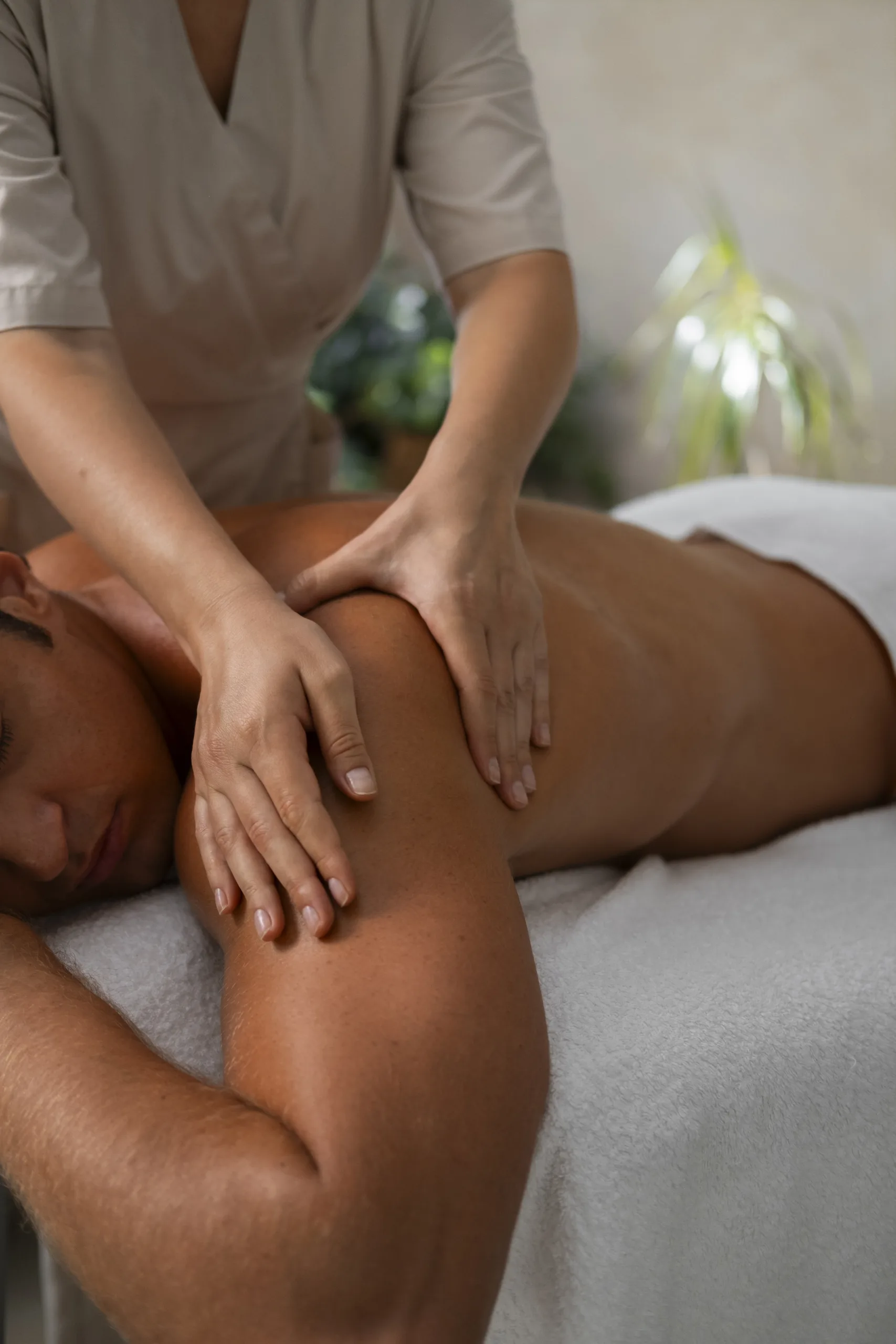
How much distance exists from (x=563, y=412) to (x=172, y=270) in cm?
267

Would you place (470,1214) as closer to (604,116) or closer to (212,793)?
(212,793)

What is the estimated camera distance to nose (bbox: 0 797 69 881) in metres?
0.99

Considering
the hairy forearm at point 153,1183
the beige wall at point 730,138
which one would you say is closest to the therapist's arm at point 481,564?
the hairy forearm at point 153,1183

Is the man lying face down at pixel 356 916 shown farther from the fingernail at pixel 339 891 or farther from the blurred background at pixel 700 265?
the blurred background at pixel 700 265

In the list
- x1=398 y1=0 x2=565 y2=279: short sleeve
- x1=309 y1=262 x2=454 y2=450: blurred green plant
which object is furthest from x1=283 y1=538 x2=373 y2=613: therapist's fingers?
x1=309 y1=262 x2=454 y2=450: blurred green plant

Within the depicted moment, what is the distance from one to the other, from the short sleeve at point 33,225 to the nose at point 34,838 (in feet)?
1.57

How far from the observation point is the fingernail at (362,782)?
0.88 meters

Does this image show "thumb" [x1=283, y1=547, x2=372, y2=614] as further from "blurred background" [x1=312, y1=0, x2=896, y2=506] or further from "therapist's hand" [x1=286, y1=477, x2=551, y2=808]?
"blurred background" [x1=312, y1=0, x2=896, y2=506]

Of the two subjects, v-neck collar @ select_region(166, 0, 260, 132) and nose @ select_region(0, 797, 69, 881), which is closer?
nose @ select_region(0, 797, 69, 881)

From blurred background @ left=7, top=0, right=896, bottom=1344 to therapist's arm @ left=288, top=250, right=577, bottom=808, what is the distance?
1.86m

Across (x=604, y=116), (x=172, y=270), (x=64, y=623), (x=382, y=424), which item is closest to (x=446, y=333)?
(x=382, y=424)

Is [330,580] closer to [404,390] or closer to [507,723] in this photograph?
[507,723]

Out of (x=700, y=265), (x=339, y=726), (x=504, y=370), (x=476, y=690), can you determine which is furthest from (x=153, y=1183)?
(x=700, y=265)

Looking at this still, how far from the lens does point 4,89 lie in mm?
1148
